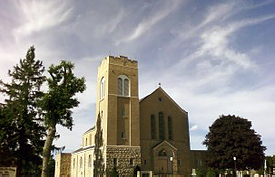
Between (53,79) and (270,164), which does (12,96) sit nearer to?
(53,79)

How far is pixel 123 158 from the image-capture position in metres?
40.7

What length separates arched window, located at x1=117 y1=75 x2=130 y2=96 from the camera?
43728mm

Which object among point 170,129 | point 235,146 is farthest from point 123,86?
point 235,146

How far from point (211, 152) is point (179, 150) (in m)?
6.33

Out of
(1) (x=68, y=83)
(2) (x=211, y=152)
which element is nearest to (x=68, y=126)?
(1) (x=68, y=83)

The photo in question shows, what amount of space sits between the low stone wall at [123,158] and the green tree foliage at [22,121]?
366 inches

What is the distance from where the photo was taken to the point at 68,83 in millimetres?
37875

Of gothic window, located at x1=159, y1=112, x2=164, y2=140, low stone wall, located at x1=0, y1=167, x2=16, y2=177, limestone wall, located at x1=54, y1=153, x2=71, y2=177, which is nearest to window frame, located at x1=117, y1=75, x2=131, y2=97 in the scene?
gothic window, located at x1=159, y1=112, x2=164, y2=140

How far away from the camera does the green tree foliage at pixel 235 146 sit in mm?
45369

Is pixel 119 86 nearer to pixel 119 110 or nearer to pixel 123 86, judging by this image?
pixel 123 86

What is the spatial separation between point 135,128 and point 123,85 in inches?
269

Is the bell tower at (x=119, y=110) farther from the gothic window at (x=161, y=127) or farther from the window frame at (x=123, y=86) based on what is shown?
the gothic window at (x=161, y=127)

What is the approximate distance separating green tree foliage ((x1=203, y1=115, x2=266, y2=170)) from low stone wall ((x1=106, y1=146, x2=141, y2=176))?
555 inches

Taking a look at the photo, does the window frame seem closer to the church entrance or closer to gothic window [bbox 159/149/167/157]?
gothic window [bbox 159/149/167/157]
